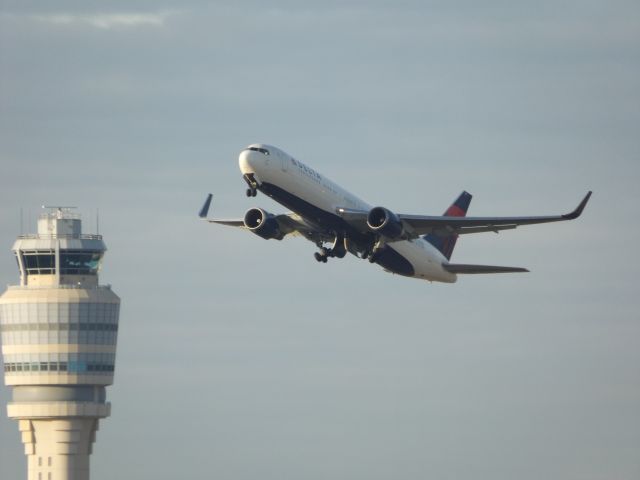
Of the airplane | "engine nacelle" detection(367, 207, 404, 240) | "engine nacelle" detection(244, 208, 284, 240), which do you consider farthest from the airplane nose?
"engine nacelle" detection(367, 207, 404, 240)

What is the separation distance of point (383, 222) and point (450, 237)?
22781 millimetres

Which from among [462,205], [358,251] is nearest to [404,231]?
[358,251]

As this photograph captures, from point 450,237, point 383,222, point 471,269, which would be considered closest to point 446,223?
point 383,222

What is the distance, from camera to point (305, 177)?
101375 millimetres

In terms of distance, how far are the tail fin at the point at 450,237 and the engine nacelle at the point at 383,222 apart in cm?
963

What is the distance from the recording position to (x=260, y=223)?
4156 inches

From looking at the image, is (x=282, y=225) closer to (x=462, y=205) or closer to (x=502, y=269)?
(x=502, y=269)

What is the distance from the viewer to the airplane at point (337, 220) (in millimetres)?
99938

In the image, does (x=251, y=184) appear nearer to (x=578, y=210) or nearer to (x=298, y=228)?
(x=298, y=228)

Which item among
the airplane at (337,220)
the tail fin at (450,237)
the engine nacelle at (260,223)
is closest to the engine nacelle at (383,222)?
the airplane at (337,220)

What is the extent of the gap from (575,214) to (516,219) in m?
7.66

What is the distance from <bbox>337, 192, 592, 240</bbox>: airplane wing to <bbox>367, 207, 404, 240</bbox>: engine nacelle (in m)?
0.72

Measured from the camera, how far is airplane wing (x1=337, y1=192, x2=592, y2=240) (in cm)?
10312

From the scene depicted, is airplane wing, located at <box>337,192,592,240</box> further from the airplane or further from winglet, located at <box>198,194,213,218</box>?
winglet, located at <box>198,194,213,218</box>
